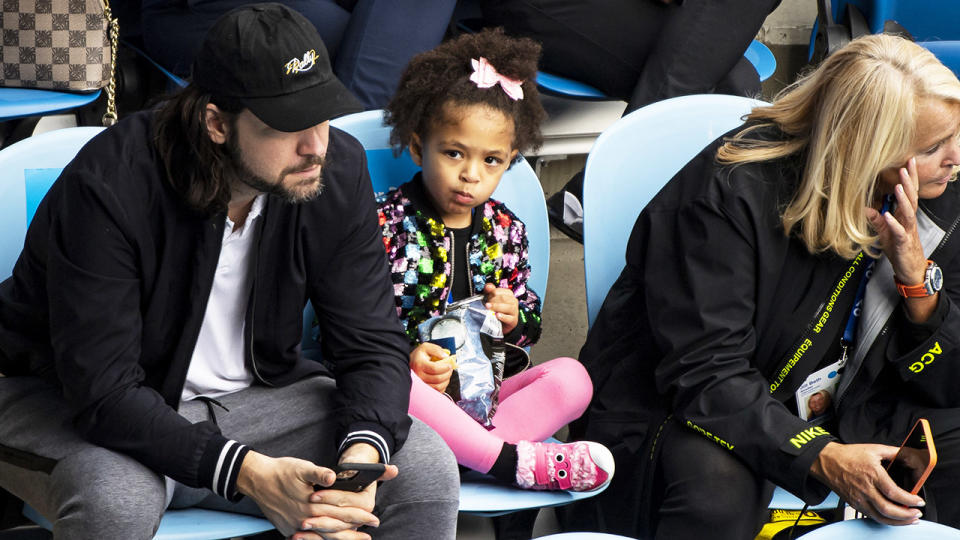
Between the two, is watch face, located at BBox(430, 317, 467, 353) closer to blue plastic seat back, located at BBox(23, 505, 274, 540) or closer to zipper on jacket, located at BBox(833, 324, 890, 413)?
blue plastic seat back, located at BBox(23, 505, 274, 540)

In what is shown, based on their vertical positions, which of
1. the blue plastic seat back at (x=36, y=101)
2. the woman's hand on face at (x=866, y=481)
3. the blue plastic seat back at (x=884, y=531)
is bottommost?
the woman's hand on face at (x=866, y=481)

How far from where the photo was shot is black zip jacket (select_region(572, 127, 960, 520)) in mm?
2139

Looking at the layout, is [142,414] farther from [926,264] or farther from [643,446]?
[926,264]

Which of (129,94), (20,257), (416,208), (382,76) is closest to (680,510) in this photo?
(416,208)

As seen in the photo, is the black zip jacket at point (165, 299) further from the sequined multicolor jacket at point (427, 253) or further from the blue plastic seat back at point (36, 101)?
the blue plastic seat back at point (36, 101)

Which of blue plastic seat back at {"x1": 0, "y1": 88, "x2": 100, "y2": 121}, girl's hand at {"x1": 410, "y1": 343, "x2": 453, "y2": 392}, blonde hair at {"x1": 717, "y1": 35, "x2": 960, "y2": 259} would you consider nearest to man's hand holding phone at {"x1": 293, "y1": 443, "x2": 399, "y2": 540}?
girl's hand at {"x1": 410, "y1": 343, "x2": 453, "y2": 392}

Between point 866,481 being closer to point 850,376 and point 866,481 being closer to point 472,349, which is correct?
point 850,376

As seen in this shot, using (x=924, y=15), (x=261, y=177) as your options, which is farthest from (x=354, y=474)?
(x=924, y=15)

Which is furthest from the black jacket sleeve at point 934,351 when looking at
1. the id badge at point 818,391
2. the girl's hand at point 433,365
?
the girl's hand at point 433,365

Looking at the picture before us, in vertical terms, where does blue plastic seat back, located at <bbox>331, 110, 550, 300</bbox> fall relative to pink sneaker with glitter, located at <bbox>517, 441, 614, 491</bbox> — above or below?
above

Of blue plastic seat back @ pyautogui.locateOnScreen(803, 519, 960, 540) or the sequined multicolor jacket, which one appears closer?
blue plastic seat back @ pyautogui.locateOnScreen(803, 519, 960, 540)

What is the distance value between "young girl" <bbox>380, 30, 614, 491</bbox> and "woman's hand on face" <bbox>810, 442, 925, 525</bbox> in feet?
1.73

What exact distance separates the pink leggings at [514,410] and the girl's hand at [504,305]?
0.11 metres

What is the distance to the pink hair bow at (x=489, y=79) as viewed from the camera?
2439 millimetres
